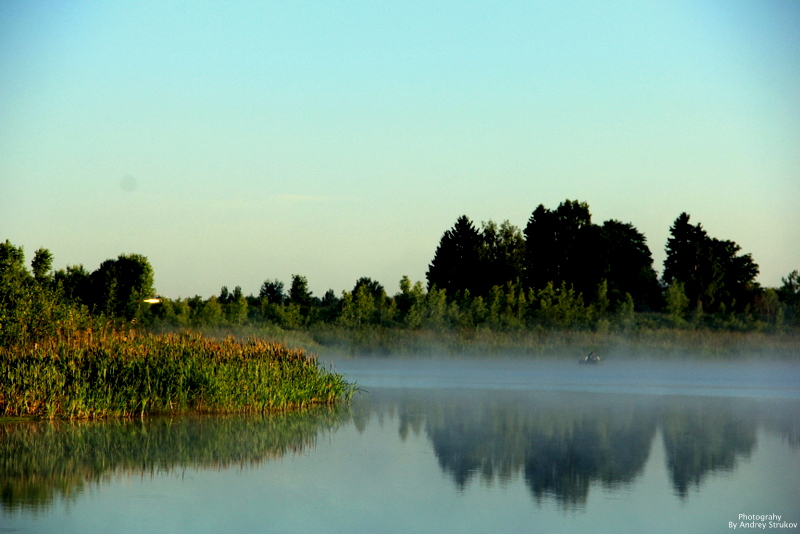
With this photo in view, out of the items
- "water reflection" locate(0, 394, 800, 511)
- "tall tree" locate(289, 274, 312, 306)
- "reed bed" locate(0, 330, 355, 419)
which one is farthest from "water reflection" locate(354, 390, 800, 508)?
"tall tree" locate(289, 274, 312, 306)

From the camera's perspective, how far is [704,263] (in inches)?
2265

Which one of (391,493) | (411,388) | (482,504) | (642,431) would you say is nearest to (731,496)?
(482,504)

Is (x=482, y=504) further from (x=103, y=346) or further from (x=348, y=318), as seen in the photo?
(x=348, y=318)

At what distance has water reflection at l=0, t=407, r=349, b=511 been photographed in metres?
11.2

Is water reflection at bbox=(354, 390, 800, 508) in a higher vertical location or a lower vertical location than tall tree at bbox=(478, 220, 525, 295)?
lower

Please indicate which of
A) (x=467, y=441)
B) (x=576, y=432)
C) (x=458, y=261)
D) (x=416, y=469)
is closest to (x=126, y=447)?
(x=416, y=469)

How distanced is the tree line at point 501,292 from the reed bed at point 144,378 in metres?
3.86

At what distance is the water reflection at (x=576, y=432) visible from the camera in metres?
12.4

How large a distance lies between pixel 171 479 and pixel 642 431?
912cm

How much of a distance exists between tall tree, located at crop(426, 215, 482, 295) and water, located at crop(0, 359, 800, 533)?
41.1 metres

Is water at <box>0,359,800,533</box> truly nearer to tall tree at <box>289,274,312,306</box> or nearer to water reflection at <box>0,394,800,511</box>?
water reflection at <box>0,394,800,511</box>

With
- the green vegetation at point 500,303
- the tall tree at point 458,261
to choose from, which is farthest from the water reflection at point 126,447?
the tall tree at point 458,261

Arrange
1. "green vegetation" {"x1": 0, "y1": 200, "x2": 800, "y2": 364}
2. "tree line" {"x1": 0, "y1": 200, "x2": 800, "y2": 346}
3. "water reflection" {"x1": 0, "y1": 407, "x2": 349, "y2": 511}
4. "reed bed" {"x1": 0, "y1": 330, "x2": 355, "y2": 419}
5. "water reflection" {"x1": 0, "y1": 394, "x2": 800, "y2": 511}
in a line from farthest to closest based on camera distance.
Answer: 1. "green vegetation" {"x1": 0, "y1": 200, "x2": 800, "y2": 364}
2. "tree line" {"x1": 0, "y1": 200, "x2": 800, "y2": 346}
3. "reed bed" {"x1": 0, "y1": 330, "x2": 355, "y2": 419}
4. "water reflection" {"x1": 0, "y1": 394, "x2": 800, "y2": 511}
5. "water reflection" {"x1": 0, "y1": 407, "x2": 349, "y2": 511}

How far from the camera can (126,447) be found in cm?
1370
